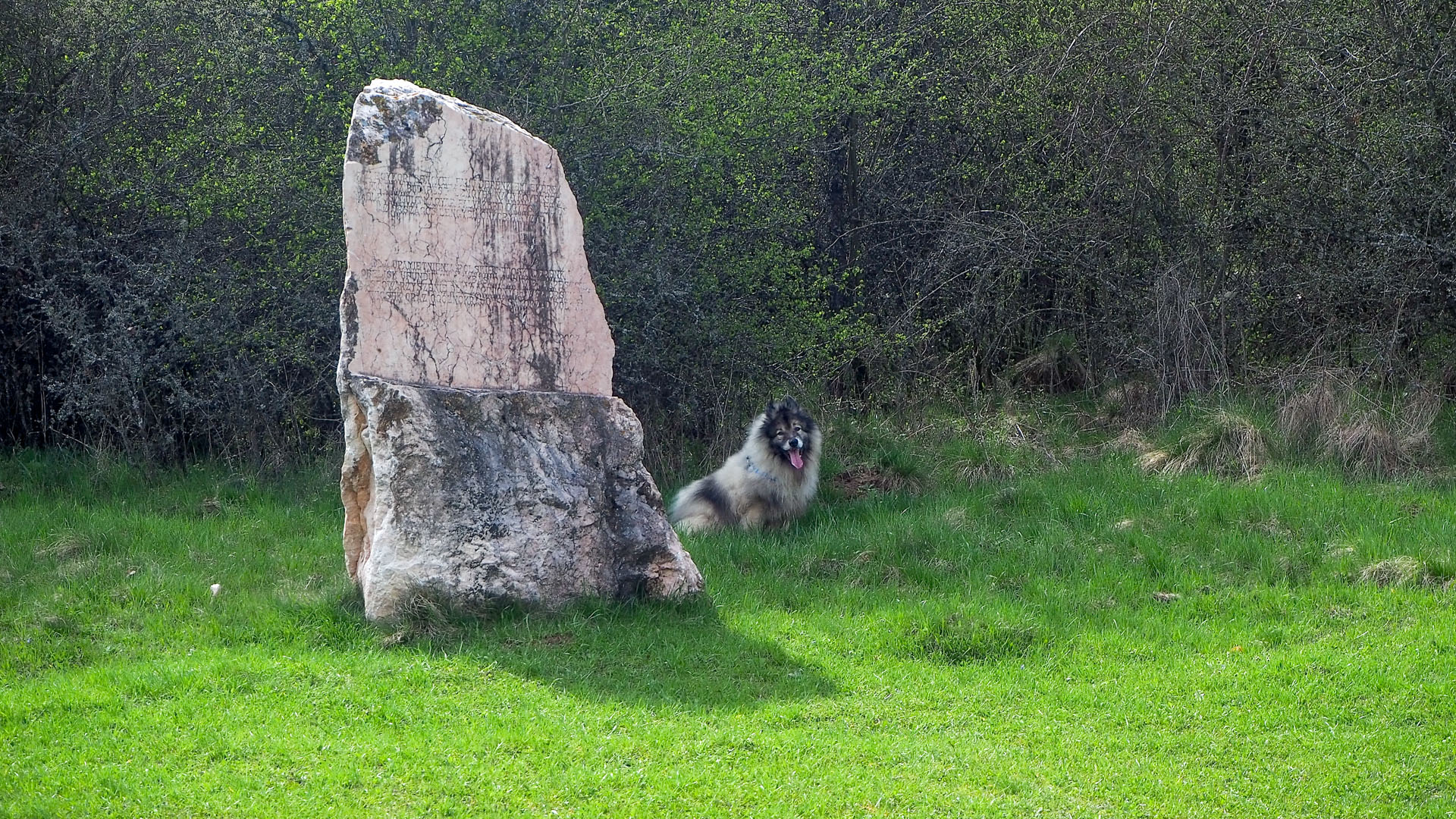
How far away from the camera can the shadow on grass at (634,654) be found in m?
6.20

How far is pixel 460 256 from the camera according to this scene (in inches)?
288

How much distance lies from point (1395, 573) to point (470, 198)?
603 centimetres

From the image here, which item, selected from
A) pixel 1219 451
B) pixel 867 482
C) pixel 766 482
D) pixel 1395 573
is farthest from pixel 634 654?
pixel 1219 451

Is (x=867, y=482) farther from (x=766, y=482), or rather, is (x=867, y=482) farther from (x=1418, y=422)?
(x=1418, y=422)

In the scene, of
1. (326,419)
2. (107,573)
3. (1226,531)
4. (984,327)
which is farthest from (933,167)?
(107,573)

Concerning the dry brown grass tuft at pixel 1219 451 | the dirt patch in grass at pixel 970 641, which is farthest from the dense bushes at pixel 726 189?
the dirt patch in grass at pixel 970 641

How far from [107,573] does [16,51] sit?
5.78 metres

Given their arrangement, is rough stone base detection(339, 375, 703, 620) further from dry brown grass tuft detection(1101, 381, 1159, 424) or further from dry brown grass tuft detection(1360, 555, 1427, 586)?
dry brown grass tuft detection(1101, 381, 1159, 424)

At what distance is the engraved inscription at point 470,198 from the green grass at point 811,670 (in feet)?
7.59

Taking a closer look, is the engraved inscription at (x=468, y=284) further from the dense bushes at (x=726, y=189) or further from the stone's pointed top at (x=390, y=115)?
the dense bushes at (x=726, y=189)

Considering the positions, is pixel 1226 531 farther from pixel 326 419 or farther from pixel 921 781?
pixel 326 419

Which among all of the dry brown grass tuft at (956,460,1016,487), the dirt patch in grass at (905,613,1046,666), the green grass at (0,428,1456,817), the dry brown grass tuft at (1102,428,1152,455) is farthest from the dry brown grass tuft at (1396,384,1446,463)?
the dirt patch in grass at (905,613,1046,666)

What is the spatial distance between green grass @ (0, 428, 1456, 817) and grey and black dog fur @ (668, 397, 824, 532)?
11.4 inches

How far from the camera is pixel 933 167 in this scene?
12.9 metres
